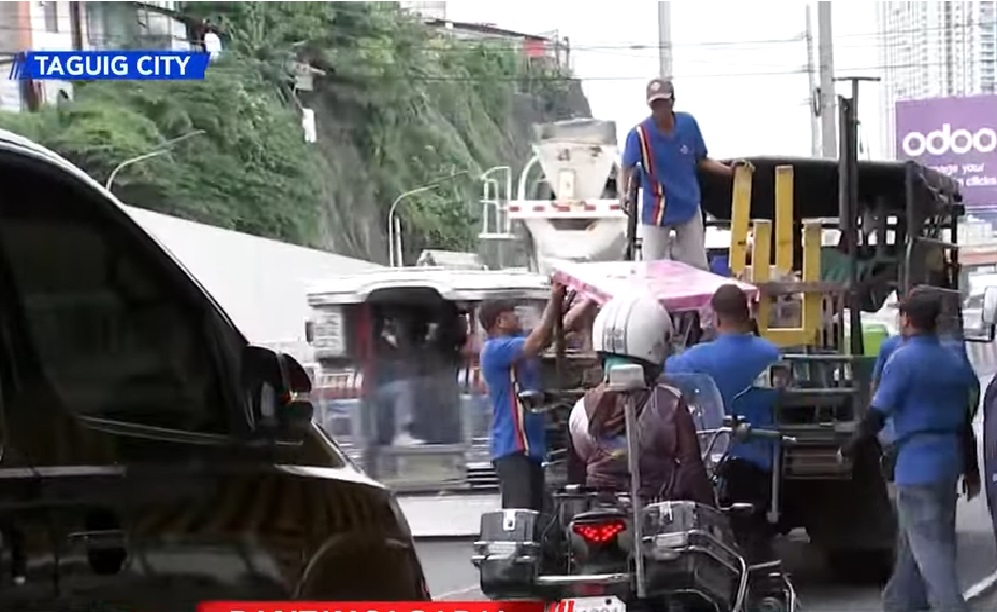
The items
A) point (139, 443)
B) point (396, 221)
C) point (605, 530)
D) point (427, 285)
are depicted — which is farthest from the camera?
point (396, 221)

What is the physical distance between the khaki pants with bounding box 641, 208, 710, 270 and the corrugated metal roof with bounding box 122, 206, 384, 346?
576 millimetres

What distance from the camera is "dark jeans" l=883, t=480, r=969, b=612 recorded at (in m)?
2.96

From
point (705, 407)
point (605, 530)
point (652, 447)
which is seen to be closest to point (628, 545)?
point (605, 530)

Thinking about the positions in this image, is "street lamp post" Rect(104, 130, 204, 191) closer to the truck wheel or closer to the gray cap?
the gray cap

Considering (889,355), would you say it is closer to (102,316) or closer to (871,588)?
(871,588)

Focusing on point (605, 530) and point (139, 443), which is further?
point (605, 530)

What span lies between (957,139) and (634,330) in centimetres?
85

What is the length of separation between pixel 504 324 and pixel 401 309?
0.64 feet

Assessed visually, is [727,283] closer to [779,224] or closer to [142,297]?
[779,224]

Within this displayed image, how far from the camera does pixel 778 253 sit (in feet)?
10.2

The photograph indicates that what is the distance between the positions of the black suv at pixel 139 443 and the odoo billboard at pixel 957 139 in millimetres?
1311

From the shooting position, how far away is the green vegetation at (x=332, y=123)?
8.85 feet

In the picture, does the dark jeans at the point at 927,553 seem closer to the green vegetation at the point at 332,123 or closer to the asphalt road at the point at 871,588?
the asphalt road at the point at 871,588

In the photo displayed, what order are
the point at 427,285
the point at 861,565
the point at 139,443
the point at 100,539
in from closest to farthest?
the point at 100,539 → the point at 139,443 → the point at 427,285 → the point at 861,565
